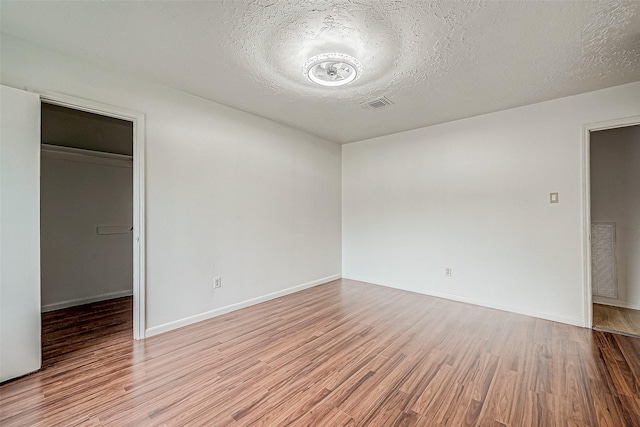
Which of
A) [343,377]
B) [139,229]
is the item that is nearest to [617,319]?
[343,377]

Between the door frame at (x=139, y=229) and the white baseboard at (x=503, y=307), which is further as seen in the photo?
the white baseboard at (x=503, y=307)

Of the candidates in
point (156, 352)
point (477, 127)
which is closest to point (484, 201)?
point (477, 127)

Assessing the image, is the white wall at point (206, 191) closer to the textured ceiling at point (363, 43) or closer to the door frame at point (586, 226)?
the textured ceiling at point (363, 43)

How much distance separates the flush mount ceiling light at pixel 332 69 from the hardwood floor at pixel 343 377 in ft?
8.05

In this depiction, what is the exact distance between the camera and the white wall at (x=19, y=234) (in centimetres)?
195

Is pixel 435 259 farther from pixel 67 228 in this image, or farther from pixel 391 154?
pixel 67 228

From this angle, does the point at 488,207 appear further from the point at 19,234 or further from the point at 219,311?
the point at 19,234

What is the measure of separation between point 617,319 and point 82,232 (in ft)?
22.6

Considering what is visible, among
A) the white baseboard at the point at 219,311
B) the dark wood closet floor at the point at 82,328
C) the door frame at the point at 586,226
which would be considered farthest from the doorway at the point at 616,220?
the dark wood closet floor at the point at 82,328

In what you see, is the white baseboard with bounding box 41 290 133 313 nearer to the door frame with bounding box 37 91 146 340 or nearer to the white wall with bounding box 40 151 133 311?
the white wall with bounding box 40 151 133 311

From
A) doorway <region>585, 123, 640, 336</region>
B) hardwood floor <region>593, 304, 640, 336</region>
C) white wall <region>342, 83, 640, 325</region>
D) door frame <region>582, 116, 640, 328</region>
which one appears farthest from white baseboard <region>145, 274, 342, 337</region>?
doorway <region>585, 123, 640, 336</region>

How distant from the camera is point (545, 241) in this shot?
321cm

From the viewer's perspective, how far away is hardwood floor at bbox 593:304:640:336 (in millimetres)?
2881

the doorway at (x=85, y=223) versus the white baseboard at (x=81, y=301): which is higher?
the doorway at (x=85, y=223)
